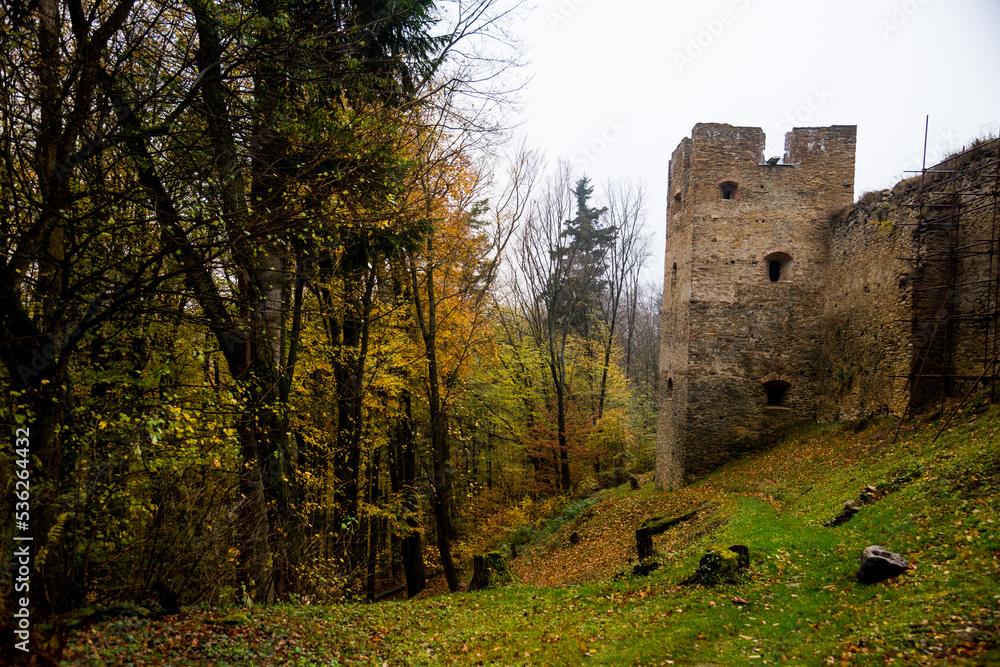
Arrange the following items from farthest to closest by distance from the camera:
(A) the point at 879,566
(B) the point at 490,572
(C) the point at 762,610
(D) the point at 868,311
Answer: (D) the point at 868,311 < (B) the point at 490,572 < (C) the point at 762,610 < (A) the point at 879,566

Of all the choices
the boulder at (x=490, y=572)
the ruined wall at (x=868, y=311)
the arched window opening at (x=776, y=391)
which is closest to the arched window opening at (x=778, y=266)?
the ruined wall at (x=868, y=311)

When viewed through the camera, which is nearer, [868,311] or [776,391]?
[868,311]

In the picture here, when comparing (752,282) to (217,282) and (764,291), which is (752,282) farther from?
(217,282)

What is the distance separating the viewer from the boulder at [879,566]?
5.60 m

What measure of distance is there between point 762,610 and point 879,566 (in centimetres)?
135

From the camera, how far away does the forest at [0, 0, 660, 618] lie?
416cm

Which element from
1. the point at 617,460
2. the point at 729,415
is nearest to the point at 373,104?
the point at 729,415

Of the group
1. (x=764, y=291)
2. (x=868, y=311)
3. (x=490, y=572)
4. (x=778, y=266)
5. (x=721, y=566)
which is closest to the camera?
(x=721, y=566)

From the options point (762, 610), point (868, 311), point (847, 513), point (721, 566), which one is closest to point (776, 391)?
point (868, 311)

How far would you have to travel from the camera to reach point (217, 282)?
6246 mm

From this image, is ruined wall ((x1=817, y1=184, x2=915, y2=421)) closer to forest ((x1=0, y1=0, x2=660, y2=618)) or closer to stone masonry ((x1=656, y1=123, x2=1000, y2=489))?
stone masonry ((x1=656, y1=123, x2=1000, y2=489))

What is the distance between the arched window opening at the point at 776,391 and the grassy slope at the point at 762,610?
15.2 feet

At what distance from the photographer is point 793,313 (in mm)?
15320

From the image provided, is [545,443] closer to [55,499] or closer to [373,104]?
[373,104]
